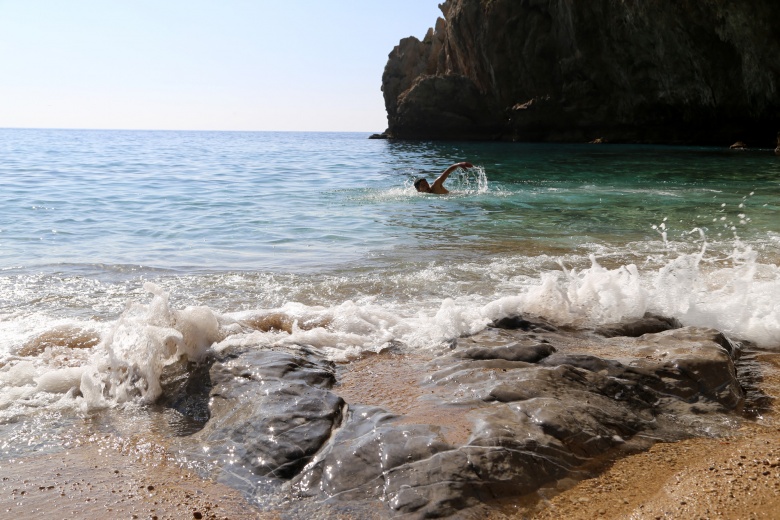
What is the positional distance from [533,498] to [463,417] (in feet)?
2.00

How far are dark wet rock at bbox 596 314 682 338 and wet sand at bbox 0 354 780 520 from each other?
137cm

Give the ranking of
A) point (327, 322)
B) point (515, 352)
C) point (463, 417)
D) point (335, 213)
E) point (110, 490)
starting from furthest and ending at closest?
point (335, 213) < point (327, 322) < point (515, 352) < point (463, 417) < point (110, 490)

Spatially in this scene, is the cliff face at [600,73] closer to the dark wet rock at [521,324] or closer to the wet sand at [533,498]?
the dark wet rock at [521,324]

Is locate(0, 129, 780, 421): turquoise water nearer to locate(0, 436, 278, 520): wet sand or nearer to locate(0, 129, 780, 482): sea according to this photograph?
locate(0, 129, 780, 482): sea

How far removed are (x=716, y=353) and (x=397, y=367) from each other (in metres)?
1.91

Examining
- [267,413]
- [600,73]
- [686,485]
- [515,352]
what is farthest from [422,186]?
[600,73]

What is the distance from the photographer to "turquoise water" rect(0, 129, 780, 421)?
440 cm

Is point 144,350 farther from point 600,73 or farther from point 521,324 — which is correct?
point 600,73

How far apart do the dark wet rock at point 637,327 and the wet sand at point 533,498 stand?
137 centimetres

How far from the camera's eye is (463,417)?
312 centimetres

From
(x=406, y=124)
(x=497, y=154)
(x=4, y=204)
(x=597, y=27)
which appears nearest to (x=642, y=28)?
(x=597, y=27)

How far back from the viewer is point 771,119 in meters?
31.3

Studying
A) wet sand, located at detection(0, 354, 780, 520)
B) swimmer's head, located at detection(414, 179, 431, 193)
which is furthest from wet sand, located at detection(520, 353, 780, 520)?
swimmer's head, located at detection(414, 179, 431, 193)

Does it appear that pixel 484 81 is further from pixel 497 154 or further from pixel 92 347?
pixel 92 347
